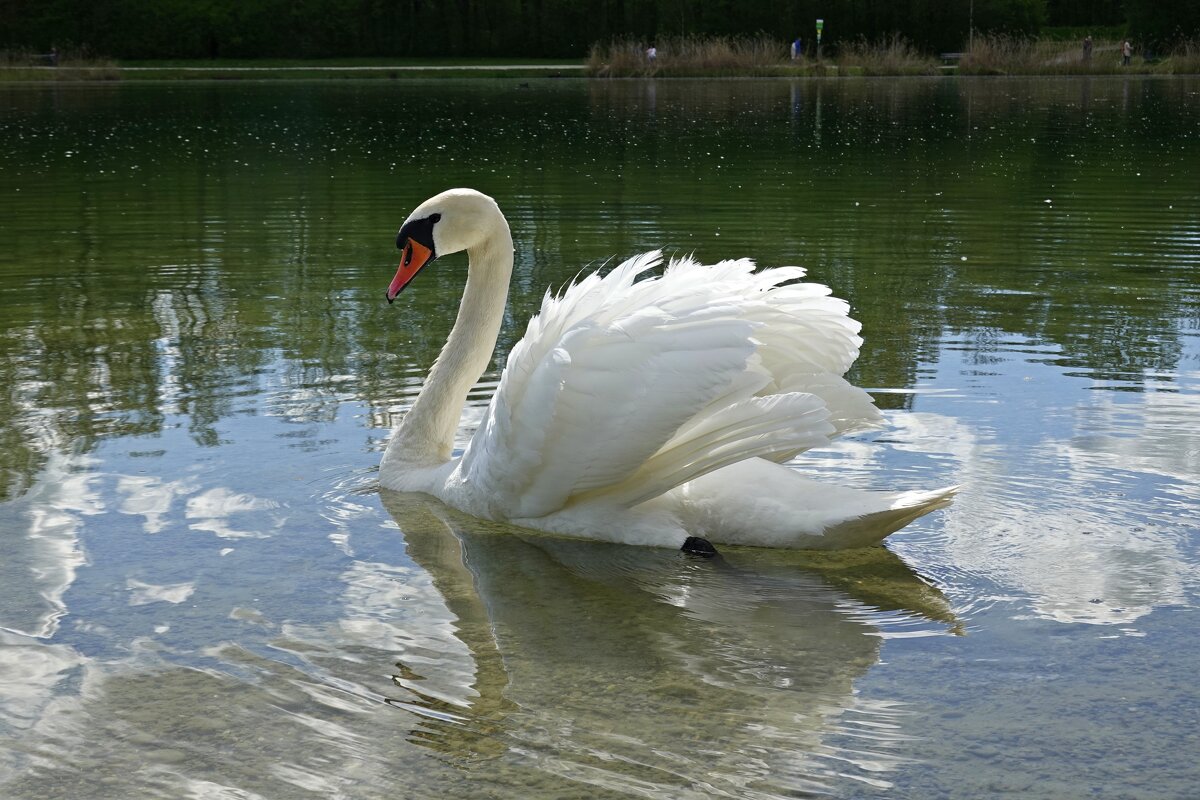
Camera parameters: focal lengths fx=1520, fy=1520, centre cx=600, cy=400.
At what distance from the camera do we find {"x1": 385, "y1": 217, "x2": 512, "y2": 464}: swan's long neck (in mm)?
6102

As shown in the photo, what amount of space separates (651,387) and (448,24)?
66.3 m

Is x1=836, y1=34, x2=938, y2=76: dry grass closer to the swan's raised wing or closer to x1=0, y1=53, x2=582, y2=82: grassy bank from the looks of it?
x1=0, y1=53, x2=582, y2=82: grassy bank

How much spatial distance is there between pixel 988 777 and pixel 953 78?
1812 inches

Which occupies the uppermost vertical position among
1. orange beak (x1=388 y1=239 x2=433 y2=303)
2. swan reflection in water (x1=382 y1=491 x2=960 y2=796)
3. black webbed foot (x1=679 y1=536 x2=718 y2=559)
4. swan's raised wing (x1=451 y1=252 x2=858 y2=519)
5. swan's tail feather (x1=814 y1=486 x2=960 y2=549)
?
orange beak (x1=388 y1=239 x2=433 y2=303)

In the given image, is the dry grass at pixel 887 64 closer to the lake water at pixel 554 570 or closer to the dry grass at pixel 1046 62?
the dry grass at pixel 1046 62

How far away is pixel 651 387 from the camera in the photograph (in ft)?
15.6

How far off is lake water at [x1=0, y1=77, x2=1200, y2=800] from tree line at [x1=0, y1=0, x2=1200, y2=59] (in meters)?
53.8

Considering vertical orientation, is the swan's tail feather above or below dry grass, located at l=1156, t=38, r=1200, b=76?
below

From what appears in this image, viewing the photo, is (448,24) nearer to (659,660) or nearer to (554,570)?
(554,570)

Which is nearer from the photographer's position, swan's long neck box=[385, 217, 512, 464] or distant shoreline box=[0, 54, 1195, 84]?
swan's long neck box=[385, 217, 512, 464]

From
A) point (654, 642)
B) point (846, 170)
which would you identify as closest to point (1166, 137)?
point (846, 170)

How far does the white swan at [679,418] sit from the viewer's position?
4.76m

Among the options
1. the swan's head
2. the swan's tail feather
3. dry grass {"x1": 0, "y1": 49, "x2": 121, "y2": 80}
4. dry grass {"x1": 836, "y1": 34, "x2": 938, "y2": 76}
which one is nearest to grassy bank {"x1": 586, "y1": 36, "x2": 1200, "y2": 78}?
dry grass {"x1": 836, "y1": 34, "x2": 938, "y2": 76}

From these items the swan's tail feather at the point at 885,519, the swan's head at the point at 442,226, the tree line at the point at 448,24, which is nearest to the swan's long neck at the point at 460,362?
the swan's head at the point at 442,226
